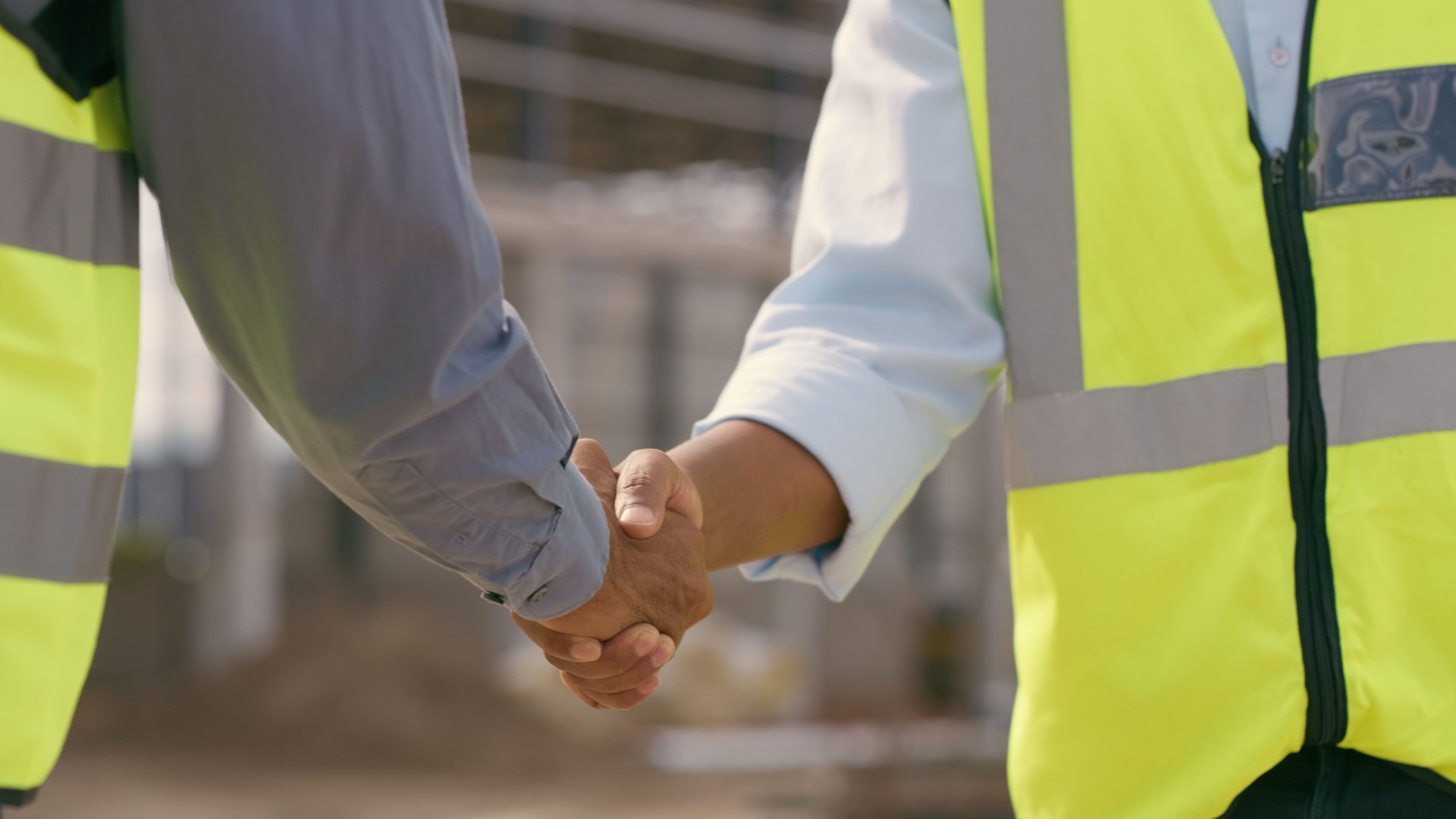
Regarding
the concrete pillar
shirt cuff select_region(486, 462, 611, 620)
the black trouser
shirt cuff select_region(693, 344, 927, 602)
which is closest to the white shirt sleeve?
shirt cuff select_region(693, 344, 927, 602)

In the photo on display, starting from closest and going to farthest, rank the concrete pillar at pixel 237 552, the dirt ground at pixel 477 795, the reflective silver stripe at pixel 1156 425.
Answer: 1. the reflective silver stripe at pixel 1156 425
2. the dirt ground at pixel 477 795
3. the concrete pillar at pixel 237 552

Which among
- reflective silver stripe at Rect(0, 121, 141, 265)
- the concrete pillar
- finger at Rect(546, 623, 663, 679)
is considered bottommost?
the concrete pillar

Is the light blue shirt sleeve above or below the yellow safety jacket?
above

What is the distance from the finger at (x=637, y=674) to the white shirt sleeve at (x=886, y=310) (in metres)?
0.17

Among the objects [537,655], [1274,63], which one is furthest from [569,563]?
[537,655]

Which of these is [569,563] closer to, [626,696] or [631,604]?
[631,604]

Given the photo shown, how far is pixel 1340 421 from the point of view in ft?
4.51

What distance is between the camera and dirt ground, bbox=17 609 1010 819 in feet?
24.0

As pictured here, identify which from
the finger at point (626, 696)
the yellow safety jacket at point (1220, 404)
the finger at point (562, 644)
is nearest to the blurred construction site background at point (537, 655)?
the finger at point (626, 696)

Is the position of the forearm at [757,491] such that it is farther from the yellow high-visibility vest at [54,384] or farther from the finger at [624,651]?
the yellow high-visibility vest at [54,384]

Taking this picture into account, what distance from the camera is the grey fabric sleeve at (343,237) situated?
0.97 m

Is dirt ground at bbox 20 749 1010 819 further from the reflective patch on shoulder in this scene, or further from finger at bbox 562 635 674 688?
the reflective patch on shoulder

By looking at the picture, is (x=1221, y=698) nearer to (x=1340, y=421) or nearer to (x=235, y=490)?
(x=1340, y=421)

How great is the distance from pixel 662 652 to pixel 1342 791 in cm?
65
